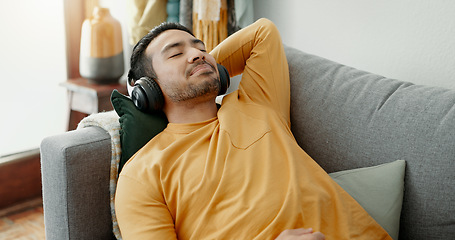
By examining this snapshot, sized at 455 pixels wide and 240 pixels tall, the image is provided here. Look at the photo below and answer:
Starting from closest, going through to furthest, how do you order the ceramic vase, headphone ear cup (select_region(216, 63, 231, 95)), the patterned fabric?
the patterned fabric
headphone ear cup (select_region(216, 63, 231, 95))
the ceramic vase

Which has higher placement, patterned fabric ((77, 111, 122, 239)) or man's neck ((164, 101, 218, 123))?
man's neck ((164, 101, 218, 123))

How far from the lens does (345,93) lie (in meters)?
1.50

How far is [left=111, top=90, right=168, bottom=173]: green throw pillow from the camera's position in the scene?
1.40m

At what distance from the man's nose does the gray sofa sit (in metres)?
0.35

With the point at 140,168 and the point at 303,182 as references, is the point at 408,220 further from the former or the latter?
the point at 140,168

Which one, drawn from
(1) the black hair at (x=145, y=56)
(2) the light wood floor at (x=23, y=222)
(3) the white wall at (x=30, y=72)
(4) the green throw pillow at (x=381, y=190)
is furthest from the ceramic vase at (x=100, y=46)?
(4) the green throw pillow at (x=381, y=190)

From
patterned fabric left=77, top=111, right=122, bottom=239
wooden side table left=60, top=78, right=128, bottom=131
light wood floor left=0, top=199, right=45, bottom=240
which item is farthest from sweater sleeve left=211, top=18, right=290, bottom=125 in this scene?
light wood floor left=0, top=199, right=45, bottom=240

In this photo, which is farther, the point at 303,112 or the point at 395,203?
the point at 303,112

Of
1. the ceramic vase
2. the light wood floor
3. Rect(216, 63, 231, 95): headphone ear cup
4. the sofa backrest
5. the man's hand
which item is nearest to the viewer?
the man's hand

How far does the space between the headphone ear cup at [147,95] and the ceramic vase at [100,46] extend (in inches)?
41.4

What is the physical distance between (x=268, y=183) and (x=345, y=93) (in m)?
0.45

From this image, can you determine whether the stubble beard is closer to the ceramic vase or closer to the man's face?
the man's face

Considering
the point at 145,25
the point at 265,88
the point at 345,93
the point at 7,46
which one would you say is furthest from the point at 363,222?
the point at 7,46

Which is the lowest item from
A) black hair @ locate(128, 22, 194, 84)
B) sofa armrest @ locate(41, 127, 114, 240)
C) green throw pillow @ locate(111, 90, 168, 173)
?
sofa armrest @ locate(41, 127, 114, 240)
